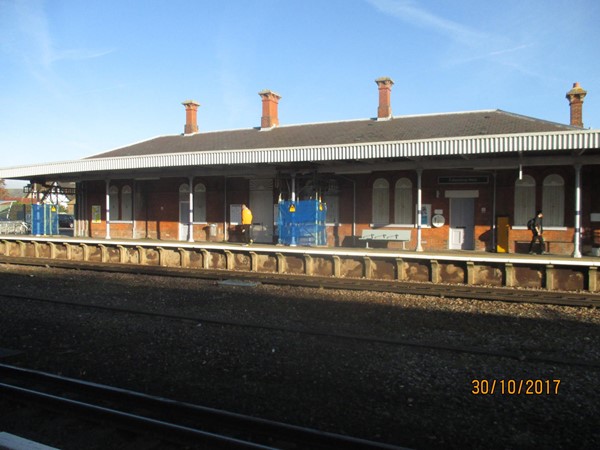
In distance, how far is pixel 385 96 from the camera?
23.6m

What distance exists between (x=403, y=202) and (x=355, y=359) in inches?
540

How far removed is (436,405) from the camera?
5.16 meters

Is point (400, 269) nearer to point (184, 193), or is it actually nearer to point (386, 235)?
point (386, 235)

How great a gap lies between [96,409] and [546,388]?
484 centimetres

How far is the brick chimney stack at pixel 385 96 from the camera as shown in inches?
926

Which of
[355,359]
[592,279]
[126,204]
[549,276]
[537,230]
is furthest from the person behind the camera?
[126,204]

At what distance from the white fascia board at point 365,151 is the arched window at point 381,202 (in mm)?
3689

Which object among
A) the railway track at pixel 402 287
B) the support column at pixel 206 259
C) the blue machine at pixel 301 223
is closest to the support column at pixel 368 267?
the railway track at pixel 402 287

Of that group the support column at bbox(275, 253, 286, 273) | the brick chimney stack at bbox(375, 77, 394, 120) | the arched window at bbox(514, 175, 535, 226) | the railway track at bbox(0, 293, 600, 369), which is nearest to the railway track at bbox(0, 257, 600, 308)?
the support column at bbox(275, 253, 286, 273)

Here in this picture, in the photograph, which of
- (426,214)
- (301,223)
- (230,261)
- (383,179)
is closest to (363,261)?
(301,223)

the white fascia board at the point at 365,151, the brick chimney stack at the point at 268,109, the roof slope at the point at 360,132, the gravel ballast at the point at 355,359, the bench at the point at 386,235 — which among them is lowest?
the gravel ballast at the point at 355,359

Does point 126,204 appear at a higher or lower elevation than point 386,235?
higher

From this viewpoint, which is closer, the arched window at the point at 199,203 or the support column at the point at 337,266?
the support column at the point at 337,266

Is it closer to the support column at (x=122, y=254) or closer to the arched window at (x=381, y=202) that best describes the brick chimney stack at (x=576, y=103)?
the arched window at (x=381, y=202)
